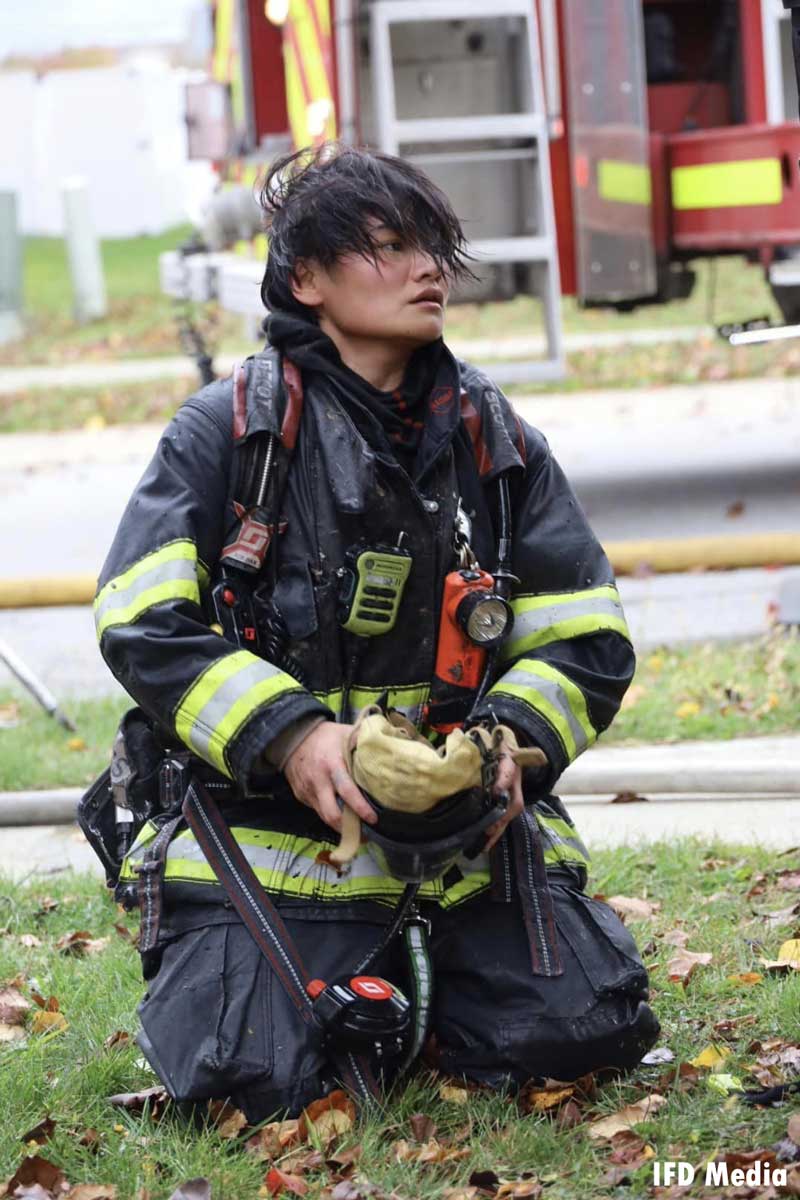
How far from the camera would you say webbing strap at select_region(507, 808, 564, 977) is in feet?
9.32

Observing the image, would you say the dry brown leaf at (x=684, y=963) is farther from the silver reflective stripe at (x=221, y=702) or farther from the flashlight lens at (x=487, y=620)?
the silver reflective stripe at (x=221, y=702)

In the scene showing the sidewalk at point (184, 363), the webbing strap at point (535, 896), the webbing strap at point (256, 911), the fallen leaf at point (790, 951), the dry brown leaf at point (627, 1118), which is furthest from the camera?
the sidewalk at point (184, 363)

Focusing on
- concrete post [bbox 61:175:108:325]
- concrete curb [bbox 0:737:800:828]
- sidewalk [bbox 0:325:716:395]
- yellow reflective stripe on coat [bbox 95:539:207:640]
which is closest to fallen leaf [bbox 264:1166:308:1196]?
yellow reflective stripe on coat [bbox 95:539:207:640]

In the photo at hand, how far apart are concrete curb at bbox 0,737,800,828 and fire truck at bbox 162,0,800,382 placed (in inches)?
124

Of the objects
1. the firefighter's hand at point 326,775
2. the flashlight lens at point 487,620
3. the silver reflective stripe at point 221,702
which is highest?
the flashlight lens at point 487,620

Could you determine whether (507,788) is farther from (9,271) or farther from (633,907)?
(9,271)

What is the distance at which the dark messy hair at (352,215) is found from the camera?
9.44ft

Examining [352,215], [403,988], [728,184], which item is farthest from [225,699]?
[728,184]

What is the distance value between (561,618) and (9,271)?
16691mm

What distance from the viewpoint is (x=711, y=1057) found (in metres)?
2.86

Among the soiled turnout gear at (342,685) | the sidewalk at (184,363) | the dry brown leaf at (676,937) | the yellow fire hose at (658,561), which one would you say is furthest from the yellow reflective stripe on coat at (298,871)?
the sidewalk at (184,363)

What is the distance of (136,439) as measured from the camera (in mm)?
12438

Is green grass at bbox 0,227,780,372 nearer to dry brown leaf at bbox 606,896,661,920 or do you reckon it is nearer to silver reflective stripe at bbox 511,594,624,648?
dry brown leaf at bbox 606,896,661,920

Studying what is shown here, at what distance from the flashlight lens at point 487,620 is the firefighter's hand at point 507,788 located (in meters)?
0.23
